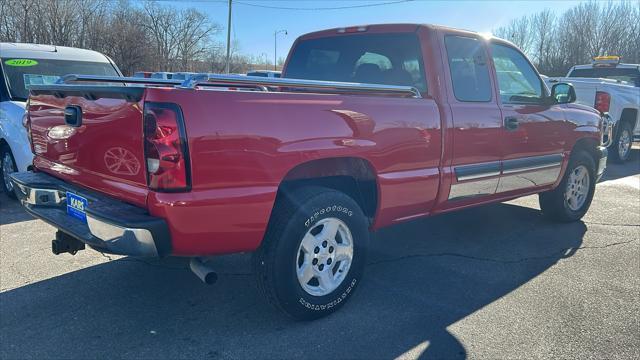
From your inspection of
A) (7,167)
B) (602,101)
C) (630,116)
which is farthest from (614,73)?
(7,167)

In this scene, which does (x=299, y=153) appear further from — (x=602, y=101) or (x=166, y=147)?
(x=602, y=101)

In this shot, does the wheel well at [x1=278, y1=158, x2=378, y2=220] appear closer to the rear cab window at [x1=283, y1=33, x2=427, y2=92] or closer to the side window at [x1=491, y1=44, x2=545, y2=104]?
the rear cab window at [x1=283, y1=33, x2=427, y2=92]

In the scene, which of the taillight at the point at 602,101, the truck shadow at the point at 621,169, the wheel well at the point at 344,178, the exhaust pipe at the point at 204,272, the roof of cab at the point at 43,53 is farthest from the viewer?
the taillight at the point at 602,101

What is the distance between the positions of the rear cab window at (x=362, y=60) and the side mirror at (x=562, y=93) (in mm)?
1877

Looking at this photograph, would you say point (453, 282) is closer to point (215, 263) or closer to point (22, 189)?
point (215, 263)

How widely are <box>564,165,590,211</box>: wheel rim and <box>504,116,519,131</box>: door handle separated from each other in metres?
1.58

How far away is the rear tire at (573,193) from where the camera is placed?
5566 mm

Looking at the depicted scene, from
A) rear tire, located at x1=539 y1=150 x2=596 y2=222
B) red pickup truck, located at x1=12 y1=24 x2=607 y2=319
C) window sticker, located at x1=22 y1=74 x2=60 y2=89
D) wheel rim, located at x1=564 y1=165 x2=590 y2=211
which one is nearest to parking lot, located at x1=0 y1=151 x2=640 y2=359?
red pickup truck, located at x1=12 y1=24 x2=607 y2=319

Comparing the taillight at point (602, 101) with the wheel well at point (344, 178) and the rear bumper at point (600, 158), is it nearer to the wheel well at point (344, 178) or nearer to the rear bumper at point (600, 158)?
the rear bumper at point (600, 158)

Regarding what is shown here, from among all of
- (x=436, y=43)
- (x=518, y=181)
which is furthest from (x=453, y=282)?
(x=436, y=43)

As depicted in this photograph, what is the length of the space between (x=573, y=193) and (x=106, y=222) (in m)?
5.12

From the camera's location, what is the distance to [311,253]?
320 cm

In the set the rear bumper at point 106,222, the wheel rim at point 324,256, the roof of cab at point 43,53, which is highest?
the roof of cab at point 43,53

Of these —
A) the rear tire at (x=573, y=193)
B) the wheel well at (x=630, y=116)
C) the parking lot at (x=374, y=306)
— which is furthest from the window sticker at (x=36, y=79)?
the wheel well at (x=630, y=116)
